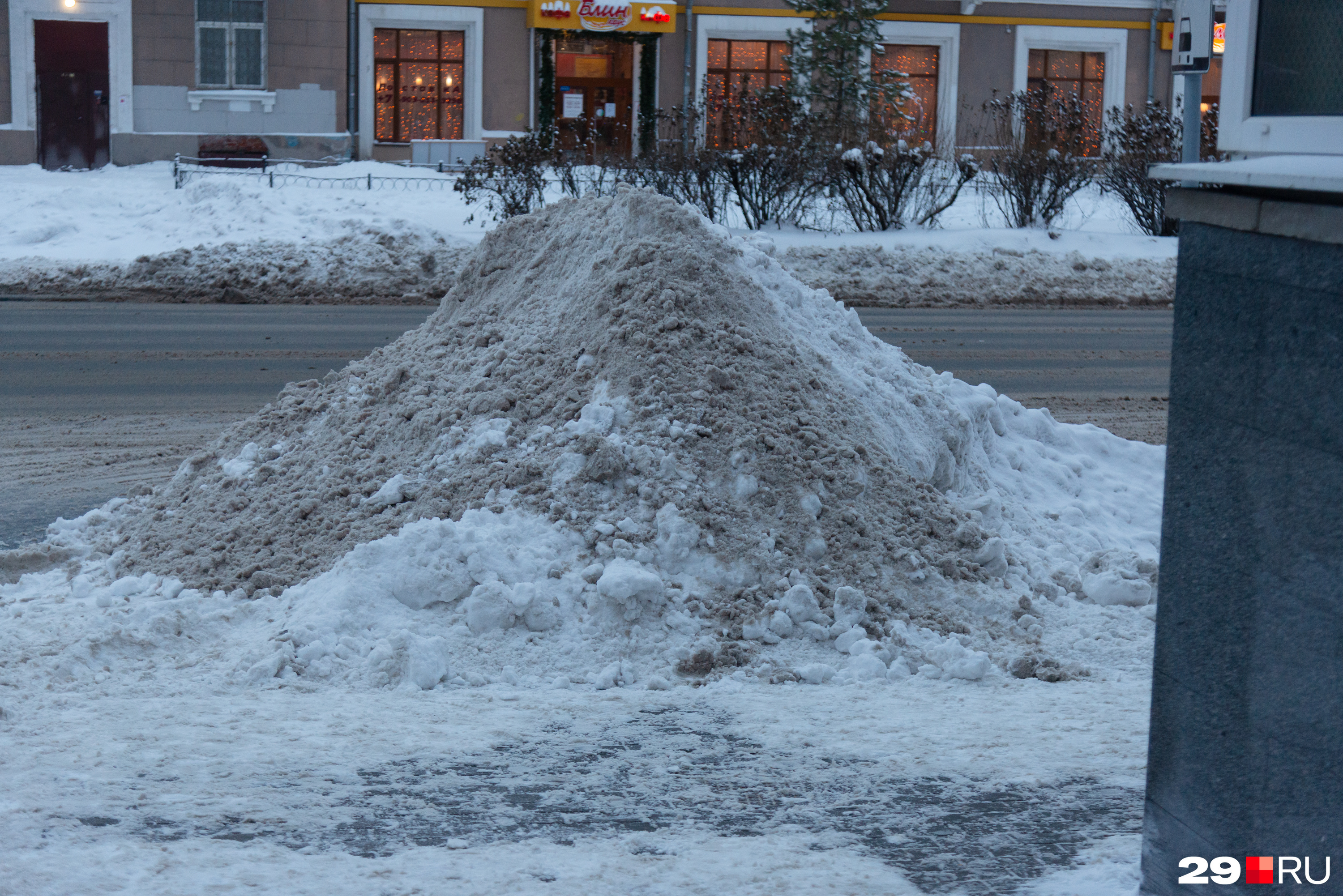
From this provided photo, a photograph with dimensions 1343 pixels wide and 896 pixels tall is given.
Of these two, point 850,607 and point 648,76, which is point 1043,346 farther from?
point 648,76

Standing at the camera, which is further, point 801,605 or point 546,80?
point 546,80

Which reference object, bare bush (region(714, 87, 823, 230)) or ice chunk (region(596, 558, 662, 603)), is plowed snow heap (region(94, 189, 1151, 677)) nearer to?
ice chunk (region(596, 558, 662, 603))

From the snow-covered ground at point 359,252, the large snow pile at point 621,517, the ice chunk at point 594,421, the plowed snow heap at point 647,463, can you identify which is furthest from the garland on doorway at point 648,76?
the ice chunk at point 594,421

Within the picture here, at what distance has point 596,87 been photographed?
29.8m

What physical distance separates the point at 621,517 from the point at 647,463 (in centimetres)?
28

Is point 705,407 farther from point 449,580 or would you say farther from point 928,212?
point 928,212

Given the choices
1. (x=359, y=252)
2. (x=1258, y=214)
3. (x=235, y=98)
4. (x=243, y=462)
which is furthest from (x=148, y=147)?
(x=1258, y=214)

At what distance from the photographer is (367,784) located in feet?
11.9

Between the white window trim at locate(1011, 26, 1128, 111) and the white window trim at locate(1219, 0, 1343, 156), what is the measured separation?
30.0 metres

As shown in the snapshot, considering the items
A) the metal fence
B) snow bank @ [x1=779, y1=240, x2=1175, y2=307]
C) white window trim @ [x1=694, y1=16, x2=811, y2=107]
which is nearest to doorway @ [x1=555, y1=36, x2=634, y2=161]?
white window trim @ [x1=694, y1=16, x2=811, y2=107]

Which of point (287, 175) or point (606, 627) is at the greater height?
point (287, 175)

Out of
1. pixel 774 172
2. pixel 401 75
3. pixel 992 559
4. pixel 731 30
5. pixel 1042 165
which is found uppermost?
pixel 731 30

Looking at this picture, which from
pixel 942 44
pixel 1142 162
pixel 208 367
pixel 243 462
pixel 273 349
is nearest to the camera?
pixel 243 462

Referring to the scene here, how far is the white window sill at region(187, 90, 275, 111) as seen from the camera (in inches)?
1061
